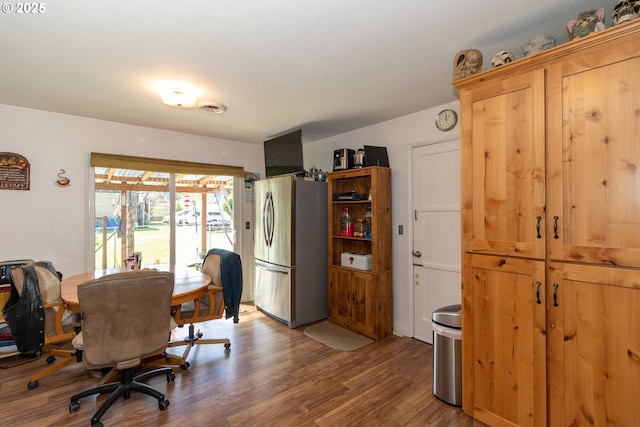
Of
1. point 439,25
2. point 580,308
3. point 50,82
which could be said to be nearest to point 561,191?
point 580,308

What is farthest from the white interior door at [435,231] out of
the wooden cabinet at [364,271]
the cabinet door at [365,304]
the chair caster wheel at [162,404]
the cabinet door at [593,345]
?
the chair caster wheel at [162,404]

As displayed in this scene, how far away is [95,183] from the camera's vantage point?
3.55m

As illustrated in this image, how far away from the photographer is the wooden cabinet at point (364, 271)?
3.31m

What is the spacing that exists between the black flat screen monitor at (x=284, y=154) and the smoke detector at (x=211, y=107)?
102 cm

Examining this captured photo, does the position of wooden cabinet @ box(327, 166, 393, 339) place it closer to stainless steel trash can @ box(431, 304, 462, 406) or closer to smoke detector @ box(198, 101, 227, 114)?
stainless steel trash can @ box(431, 304, 462, 406)

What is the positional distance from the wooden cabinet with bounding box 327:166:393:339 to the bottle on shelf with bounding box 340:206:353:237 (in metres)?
0.06

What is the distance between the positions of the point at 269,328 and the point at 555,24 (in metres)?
3.77

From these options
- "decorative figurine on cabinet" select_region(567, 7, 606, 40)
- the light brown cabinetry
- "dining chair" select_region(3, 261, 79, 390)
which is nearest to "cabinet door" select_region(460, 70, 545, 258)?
the light brown cabinetry

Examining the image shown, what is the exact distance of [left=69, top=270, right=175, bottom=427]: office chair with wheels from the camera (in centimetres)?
184

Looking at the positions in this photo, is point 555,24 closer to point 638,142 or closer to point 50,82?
point 638,142

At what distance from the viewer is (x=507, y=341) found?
1.81 metres

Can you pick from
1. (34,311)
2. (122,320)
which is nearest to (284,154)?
(122,320)

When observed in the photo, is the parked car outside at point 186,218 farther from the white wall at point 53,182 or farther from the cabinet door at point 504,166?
the cabinet door at point 504,166

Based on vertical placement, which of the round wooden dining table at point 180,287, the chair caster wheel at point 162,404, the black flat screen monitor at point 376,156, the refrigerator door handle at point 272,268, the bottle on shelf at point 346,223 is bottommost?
the chair caster wheel at point 162,404
